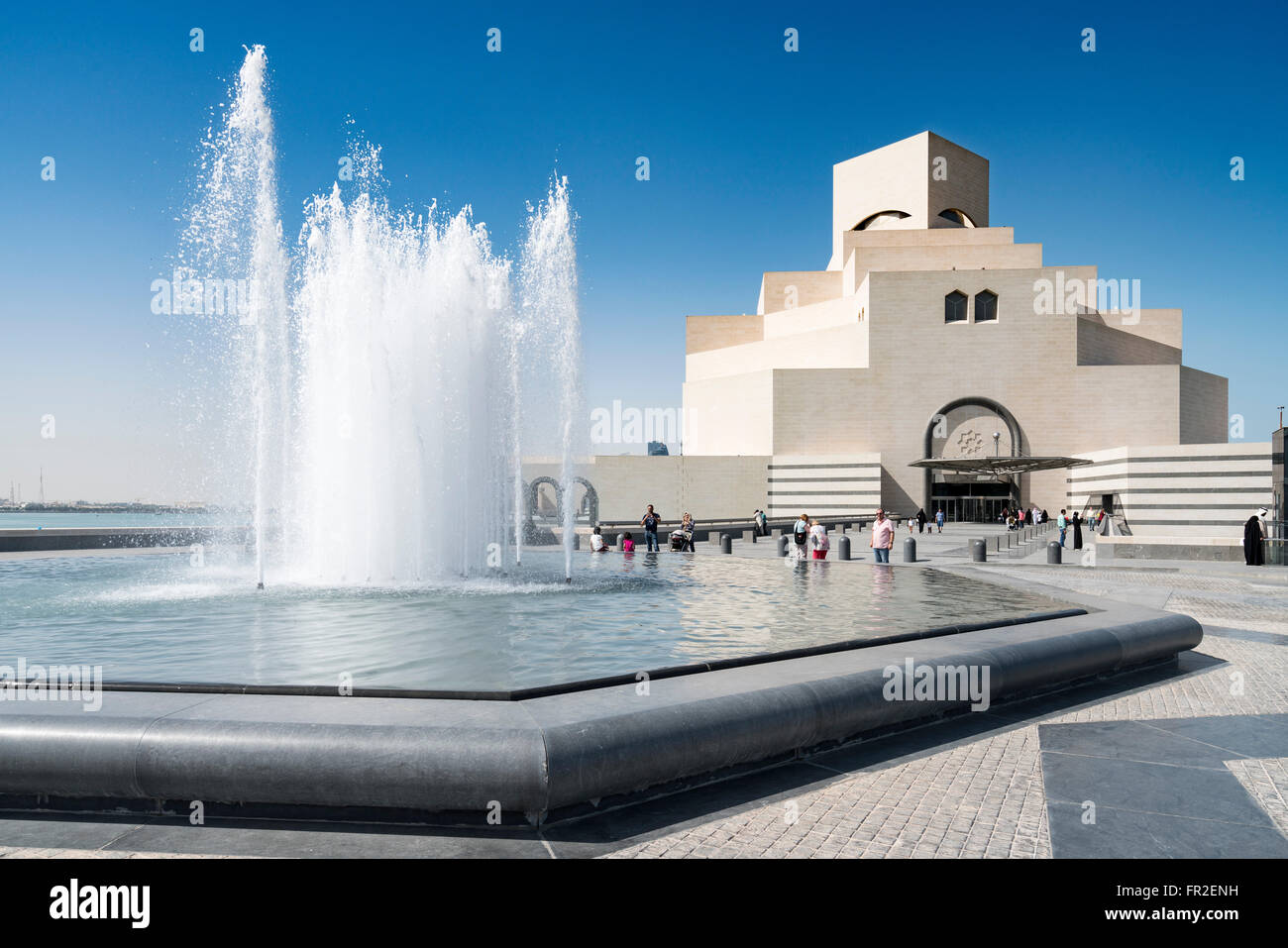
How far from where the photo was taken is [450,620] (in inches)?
380

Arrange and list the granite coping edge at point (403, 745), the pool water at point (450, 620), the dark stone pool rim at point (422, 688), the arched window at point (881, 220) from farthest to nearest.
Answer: the arched window at point (881, 220) → the pool water at point (450, 620) → the dark stone pool rim at point (422, 688) → the granite coping edge at point (403, 745)

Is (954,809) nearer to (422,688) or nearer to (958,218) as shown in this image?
(422,688)

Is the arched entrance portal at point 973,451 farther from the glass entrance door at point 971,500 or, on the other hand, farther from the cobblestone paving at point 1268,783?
the cobblestone paving at point 1268,783

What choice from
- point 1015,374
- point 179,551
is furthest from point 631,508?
point 179,551

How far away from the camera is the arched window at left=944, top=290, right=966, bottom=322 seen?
2009 inches

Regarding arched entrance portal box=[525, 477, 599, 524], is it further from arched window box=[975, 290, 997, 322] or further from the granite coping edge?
the granite coping edge

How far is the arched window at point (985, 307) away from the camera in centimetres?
5081

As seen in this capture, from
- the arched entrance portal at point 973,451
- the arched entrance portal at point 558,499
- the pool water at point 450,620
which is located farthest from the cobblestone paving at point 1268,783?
the arched entrance portal at point 973,451

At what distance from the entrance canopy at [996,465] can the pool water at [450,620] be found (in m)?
30.4

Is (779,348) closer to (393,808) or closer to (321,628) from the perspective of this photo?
(321,628)

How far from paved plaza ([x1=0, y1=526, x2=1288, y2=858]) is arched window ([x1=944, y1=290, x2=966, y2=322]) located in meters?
47.0

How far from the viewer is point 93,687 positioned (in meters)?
5.68

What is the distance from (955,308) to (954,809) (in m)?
51.1

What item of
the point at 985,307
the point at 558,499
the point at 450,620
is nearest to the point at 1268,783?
the point at 450,620
